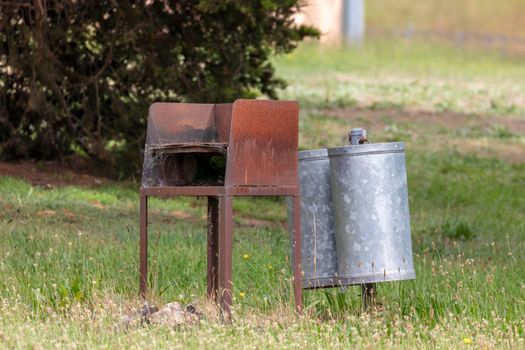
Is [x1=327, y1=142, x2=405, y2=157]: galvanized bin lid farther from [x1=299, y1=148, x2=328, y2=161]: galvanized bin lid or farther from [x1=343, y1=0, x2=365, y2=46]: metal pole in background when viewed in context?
[x1=343, y1=0, x2=365, y2=46]: metal pole in background

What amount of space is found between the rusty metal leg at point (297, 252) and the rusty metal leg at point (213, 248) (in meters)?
0.68

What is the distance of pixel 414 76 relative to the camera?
28344 millimetres

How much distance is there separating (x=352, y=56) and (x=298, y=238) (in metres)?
27.4

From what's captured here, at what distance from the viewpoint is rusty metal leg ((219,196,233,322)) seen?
6234mm

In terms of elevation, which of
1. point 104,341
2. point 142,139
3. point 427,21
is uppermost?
point 427,21

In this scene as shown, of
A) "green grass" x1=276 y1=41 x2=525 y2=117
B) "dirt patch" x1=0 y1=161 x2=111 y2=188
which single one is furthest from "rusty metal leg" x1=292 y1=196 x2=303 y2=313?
"green grass" x1=276 y1=41 x2=525 y2=117

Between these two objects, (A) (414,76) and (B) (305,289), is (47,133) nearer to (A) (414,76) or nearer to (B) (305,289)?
(B) (305,289)

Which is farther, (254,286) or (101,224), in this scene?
(101,224)

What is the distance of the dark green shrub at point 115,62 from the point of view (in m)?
12.2

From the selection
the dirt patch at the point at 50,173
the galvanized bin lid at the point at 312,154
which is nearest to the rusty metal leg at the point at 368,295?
the galvanized bin lid at the point at 312,154

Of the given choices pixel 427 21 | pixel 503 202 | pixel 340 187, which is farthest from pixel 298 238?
pixel 427 21

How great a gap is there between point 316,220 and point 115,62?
6330mm

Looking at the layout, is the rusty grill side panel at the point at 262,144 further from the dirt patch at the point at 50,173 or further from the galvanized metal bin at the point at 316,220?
the dirt patch at the point at 50,173

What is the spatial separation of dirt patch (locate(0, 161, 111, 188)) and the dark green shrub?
0.75ft
